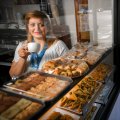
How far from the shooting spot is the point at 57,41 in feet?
5.20

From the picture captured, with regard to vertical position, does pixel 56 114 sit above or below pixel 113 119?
above

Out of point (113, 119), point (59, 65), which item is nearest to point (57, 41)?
point (59, 65)

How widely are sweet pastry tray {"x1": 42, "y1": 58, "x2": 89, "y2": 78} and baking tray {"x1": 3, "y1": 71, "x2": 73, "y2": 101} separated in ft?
0.19

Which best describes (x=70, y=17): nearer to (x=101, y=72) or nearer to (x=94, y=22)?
(x=94, y=22)

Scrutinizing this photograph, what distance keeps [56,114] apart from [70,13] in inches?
42.7

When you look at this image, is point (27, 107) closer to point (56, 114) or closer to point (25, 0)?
point (56, 114)

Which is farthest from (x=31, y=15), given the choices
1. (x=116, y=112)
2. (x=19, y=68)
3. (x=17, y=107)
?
(x=116, y=112)

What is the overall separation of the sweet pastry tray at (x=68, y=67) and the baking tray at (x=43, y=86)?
0.19 feet

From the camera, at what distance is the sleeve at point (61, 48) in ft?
5.03

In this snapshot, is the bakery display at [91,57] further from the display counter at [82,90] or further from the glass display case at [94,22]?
the glass display case at [94,22]

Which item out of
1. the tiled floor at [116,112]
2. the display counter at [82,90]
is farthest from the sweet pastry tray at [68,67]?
the tiled floor at [116,112]

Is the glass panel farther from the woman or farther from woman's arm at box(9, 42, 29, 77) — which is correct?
woman's arm at box(9, 42, 29, 77)

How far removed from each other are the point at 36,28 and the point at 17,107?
0.77m

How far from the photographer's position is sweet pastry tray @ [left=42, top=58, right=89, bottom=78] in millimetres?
1035
